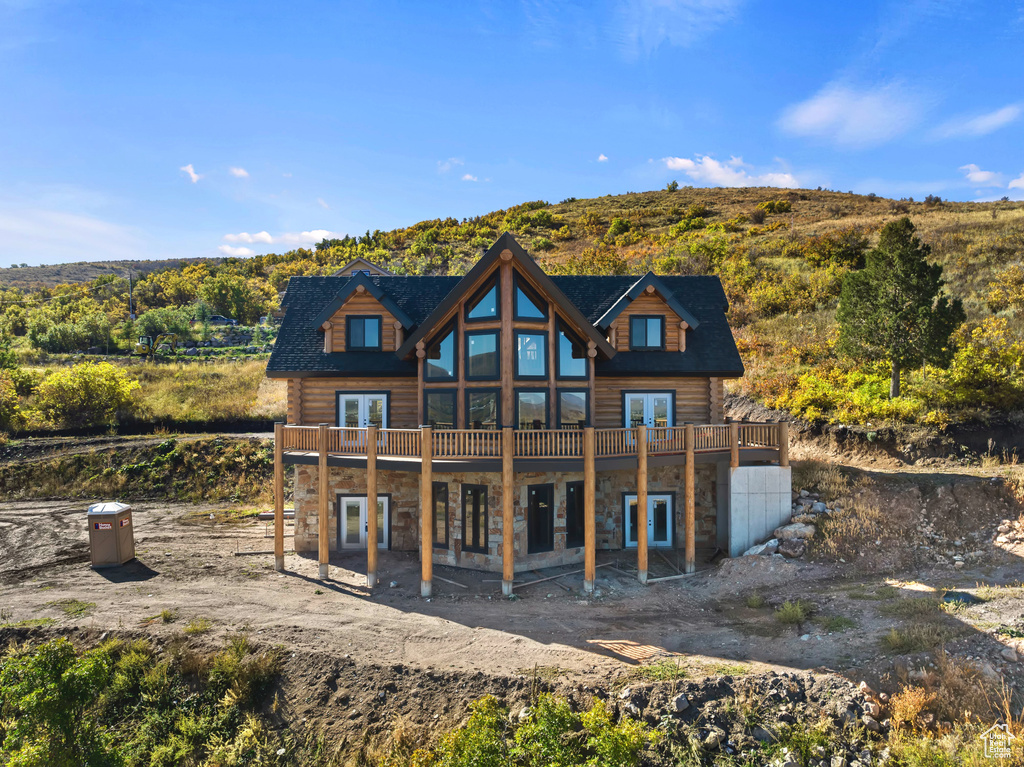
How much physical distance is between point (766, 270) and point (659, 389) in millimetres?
29102

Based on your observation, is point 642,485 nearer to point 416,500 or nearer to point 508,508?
point 508,508

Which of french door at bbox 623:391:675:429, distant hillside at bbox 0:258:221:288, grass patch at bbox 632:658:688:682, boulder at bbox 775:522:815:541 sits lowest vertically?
grass patch at bbox 632:658:688:682

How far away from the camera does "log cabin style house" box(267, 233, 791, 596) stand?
1533 cm

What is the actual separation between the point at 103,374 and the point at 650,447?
116ft

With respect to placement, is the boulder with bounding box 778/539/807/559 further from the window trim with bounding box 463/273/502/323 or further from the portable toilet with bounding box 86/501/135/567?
the portable toilet with bounding box 86/501/135/567

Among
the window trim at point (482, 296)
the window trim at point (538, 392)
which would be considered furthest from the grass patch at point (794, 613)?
the window trim at point (482, 296)

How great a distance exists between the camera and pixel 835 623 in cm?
1196

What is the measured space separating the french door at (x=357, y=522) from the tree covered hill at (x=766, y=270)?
18524mm

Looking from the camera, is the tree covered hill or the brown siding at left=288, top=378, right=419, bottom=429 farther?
the tree covered hill

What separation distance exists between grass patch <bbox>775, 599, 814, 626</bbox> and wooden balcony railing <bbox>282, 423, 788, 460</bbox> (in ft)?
16.5

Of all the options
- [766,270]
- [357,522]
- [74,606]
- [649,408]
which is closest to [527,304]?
[649,408]

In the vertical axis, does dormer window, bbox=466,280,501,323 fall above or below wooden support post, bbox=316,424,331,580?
above

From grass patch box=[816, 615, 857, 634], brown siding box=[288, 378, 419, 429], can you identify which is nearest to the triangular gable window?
brown siding box=[288, 378, 419, 429]

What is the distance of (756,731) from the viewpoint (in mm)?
9391
